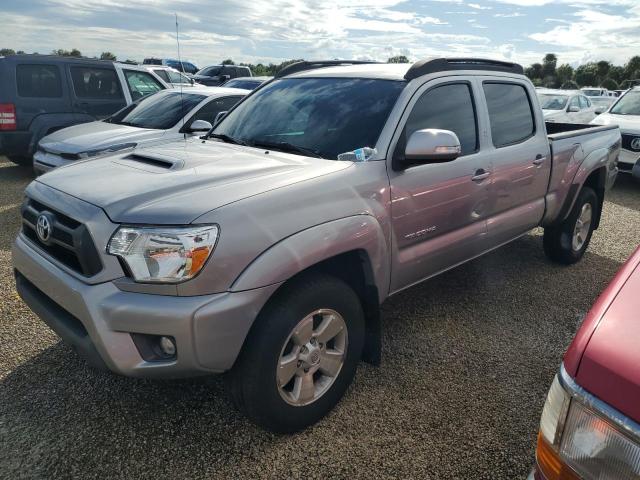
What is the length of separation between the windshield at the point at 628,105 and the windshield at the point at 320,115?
8.80 metres

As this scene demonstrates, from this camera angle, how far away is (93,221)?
2123 mm

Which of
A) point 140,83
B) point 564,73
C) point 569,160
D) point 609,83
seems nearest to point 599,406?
point 569,160

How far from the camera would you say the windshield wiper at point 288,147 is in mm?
2861

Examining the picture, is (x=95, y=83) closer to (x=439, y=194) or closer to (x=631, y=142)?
(x=439, y=194)

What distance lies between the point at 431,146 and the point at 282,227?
99 centimetres

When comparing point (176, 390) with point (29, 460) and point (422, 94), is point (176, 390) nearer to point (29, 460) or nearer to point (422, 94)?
point (29, 460)

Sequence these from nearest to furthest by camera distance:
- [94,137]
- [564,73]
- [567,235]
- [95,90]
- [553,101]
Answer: [567,235] < [94,137] < [95,90] < [553,101] < [564,73]

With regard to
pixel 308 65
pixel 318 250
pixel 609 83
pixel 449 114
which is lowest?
pixel 609 83

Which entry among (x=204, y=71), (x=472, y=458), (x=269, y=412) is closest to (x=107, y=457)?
(x=269, y=412)

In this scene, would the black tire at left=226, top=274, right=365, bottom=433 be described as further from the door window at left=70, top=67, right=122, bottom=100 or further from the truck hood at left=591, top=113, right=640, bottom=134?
the truck hood at left=591, top=113, right=640, bottom=134

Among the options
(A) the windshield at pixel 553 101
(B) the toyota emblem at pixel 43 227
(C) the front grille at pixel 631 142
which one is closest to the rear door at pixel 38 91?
(B) the toyota emblem at pixel 43 227

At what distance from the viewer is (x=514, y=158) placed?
147 inches

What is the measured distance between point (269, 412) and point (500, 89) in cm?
296

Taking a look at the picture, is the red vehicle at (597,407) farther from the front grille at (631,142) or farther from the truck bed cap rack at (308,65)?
the front grille at (631,142)
